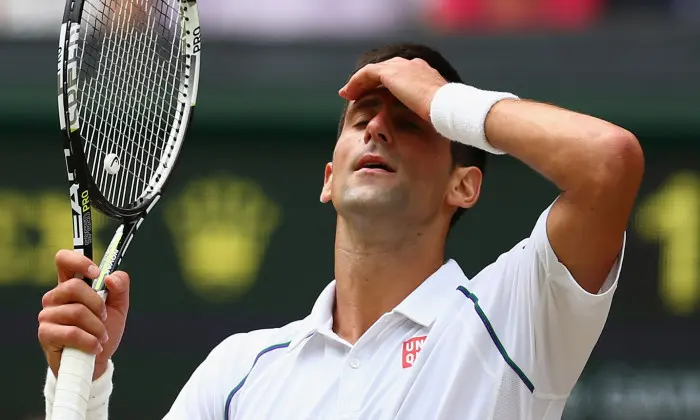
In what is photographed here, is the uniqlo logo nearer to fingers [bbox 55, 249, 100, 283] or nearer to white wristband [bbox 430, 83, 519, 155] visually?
white wristband [bbox 430, 83, 519, 155]

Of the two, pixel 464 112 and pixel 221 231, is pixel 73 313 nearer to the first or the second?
→ pixel 464 112

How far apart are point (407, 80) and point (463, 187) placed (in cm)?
50

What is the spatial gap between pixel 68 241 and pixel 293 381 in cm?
368

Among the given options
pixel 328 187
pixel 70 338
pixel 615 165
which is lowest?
pixel 70 338

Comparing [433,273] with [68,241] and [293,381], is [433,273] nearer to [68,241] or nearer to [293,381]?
[293,381]

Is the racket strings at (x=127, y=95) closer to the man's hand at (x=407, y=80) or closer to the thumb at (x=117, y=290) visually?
the thumb at (x=117, y=290)

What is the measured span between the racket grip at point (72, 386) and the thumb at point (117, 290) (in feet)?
0.72

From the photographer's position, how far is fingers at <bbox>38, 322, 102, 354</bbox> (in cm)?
339

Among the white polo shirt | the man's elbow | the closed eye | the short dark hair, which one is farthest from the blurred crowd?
the man's elbow

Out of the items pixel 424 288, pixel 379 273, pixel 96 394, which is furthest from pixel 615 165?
pixel 96 394

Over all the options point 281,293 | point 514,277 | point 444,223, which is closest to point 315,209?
point 281,293

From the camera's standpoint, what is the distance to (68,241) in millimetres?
7141

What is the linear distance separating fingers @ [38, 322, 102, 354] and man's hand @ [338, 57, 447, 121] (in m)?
0.94

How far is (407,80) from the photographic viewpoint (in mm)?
3596
